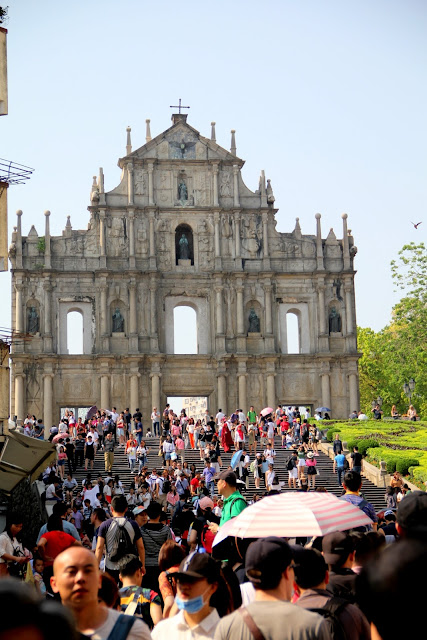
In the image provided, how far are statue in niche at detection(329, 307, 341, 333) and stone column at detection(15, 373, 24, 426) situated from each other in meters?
14.5

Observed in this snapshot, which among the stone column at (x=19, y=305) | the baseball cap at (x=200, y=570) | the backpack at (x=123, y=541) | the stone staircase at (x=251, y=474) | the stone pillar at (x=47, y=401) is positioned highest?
the stone column at (x=19, y=305)

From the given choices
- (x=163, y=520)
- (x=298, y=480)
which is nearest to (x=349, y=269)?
(x=298, y=480)

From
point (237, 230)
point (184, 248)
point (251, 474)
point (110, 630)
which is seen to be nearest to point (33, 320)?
point (184, 248)

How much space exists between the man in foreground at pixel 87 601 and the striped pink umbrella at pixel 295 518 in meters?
3.08

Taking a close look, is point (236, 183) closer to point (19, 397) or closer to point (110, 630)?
point (19, 397)

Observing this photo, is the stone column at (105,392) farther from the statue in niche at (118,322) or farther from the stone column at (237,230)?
the stone column at (237,230)

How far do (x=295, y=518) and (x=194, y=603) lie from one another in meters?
2.32

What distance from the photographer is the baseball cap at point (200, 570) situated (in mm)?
6676

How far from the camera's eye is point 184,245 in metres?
49.5

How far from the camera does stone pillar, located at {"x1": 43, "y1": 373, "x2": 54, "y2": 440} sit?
4650cm

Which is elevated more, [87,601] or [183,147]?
[183,147]

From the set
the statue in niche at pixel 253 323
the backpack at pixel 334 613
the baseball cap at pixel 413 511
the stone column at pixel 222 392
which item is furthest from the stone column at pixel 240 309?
the backpack at pixel 334 613

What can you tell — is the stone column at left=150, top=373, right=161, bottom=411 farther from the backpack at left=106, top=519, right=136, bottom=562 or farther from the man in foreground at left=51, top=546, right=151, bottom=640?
the man in foreground at left=51, top=546, right=151, bottom=640

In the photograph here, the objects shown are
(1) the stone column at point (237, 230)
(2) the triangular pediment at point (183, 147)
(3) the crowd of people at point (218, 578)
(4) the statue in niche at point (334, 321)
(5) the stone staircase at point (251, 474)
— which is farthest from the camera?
(4) the statue in niche at point (334, 321)
